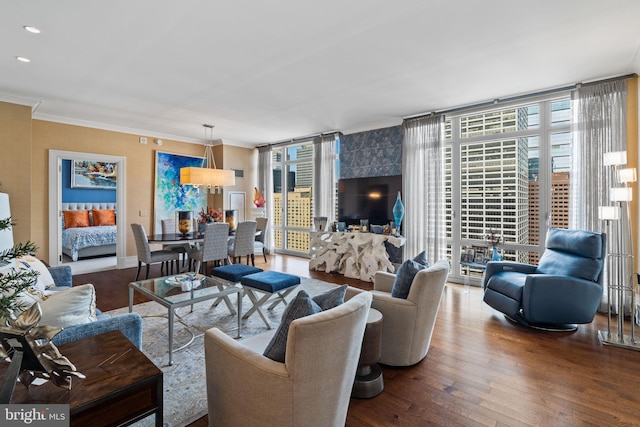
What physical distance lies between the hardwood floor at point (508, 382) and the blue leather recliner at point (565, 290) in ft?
0.56

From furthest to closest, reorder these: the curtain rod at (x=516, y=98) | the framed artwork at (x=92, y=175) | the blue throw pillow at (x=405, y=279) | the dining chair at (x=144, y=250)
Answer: the framed artwork at (x=92, y=175) → the dining chair at (x=144, y=250) → the curtain rod at (x=516, y=98) → the blue throw pillow at (x=405, y=279)

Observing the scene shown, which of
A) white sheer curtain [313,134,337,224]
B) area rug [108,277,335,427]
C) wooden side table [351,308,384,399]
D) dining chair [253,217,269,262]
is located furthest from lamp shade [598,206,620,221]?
dining chair [253,217,269,262]

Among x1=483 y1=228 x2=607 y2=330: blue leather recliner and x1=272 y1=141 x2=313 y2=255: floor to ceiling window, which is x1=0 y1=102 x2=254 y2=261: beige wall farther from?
x1=483 y1=228 x2=607 y2=330: blue leather recliner

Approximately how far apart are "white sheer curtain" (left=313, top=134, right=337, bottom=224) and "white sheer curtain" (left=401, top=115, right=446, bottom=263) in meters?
1.71

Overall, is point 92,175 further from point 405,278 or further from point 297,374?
point 297,374

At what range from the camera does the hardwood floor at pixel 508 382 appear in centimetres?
198

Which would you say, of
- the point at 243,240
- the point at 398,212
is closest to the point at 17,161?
the point at 243,240

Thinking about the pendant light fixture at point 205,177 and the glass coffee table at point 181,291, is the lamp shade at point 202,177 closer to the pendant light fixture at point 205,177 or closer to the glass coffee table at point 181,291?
the pendant light fixture at point 205,177

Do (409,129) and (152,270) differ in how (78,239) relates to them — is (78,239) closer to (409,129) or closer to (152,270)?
(152,270)

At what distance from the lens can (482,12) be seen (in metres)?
2.52

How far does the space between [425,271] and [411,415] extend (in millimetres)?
953

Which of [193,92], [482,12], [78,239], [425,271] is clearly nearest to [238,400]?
[425,271]

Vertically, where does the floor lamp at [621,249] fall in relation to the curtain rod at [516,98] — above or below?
below

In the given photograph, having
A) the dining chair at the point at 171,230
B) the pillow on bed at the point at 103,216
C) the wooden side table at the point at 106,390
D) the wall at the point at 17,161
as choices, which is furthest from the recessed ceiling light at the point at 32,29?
the pillow on bed at the point at 103,216
